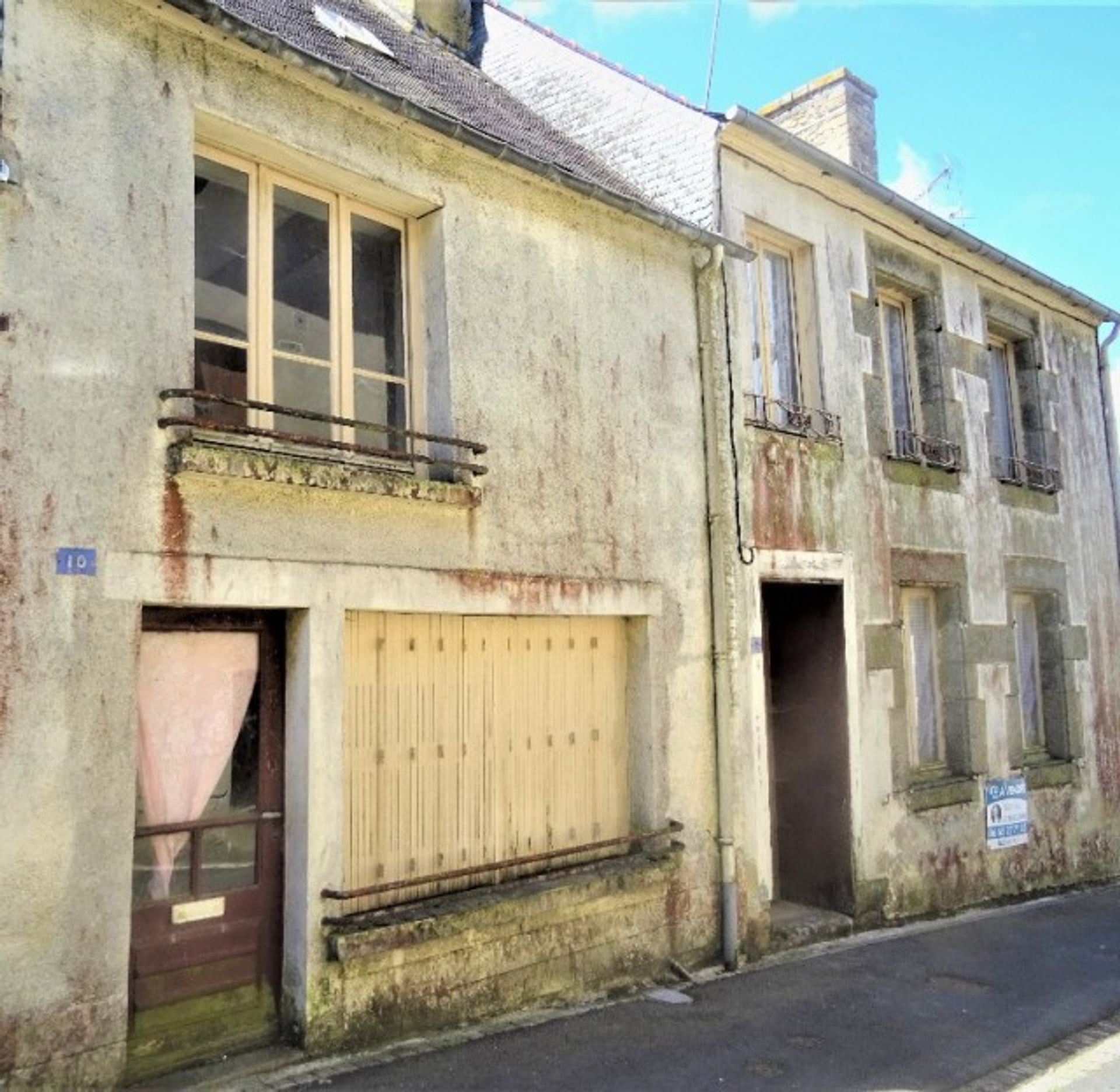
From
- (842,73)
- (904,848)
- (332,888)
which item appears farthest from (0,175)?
(842,73)

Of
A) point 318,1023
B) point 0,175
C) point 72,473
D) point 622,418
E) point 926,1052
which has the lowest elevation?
point 926,1052

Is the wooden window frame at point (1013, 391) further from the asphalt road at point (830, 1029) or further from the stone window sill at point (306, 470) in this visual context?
the stone window sill at point (306, 470)

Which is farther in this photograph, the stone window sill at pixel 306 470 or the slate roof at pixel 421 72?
the slate roof at pixel 421 72

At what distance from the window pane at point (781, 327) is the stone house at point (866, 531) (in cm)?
2

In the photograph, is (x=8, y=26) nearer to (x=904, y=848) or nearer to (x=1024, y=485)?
(x=904, y=848)

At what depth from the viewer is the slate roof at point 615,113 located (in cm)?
784

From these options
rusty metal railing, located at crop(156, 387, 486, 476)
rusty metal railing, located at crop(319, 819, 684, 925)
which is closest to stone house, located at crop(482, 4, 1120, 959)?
rusty metal railing, located at crop(319, 819, 684, 925)

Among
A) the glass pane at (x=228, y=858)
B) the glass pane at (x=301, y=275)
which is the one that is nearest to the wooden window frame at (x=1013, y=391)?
the glass pane at (x=301, y=275)

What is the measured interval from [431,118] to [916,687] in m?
6.26

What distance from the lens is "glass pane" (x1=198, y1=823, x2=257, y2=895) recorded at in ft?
15.7

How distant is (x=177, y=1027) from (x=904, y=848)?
5.83 m

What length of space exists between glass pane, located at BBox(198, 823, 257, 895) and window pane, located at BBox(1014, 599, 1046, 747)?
8.10 meters

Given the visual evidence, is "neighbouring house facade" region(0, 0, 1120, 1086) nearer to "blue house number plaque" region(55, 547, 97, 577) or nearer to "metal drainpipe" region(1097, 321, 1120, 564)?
"blue house number plaque" region(55, 547, 97, 577)

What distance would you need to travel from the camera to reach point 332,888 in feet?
16.0
